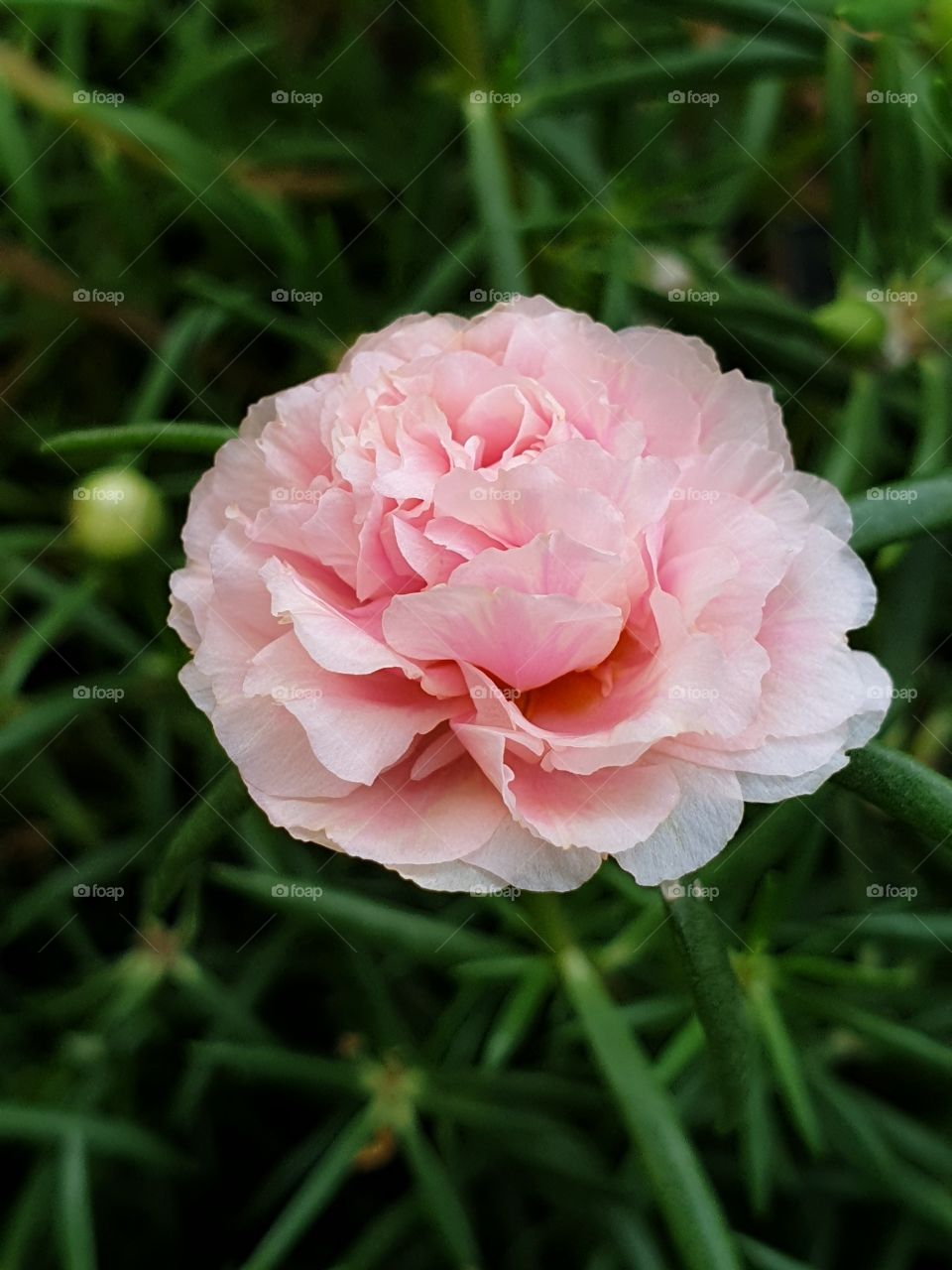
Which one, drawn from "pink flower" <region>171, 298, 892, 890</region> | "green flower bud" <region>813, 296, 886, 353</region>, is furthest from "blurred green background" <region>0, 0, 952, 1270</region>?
"pink flower" <region>171, 298, 892, 890</region>

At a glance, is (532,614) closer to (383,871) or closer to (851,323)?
(851,323)

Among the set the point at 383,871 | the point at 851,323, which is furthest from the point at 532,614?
the point at 383,871

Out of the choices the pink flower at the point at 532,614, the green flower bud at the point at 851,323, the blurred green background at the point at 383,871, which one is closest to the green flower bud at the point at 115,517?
the blurred green background at the point at 383,871

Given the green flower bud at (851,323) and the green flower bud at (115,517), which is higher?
the green flower bud at (851,323)

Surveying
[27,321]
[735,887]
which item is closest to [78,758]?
[27,321]

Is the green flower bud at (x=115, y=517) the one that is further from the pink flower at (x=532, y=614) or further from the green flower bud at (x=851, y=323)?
the green flower bud at (x=851, y=323)

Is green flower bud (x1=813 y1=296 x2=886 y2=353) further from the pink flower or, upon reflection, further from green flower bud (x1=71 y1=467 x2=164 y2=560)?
green flower bud (x1=71 y1=467 x2=164 y2=560)

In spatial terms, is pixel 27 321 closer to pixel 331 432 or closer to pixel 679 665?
pixel 331 432
